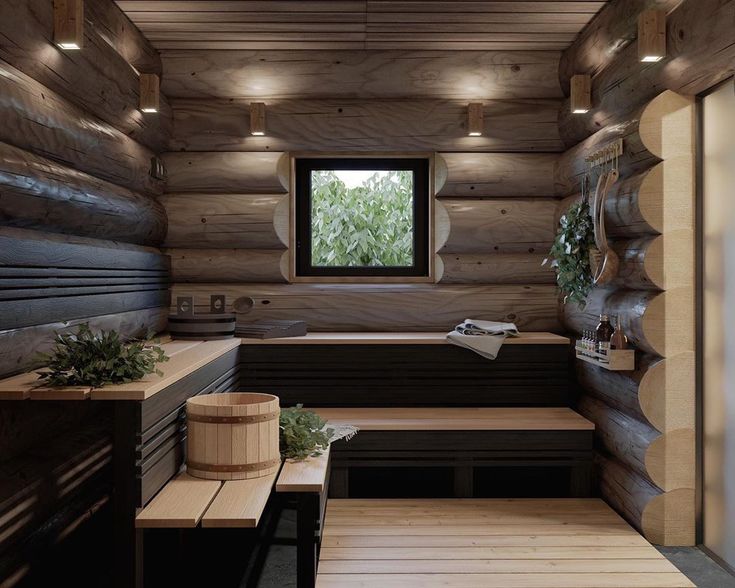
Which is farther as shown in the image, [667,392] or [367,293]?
[367,293]

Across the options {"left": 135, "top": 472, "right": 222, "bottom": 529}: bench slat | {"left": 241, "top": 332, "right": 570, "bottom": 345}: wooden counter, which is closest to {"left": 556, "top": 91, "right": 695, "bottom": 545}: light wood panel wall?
{"left": 241, "top": 332, "right": 570, "bottom": 345}: wooden counter

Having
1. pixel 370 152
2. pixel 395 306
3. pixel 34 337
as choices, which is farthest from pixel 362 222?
pixel 34 337

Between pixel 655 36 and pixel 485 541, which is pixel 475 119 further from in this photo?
pixel 485 541

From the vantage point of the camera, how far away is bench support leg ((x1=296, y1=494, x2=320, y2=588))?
2.82m

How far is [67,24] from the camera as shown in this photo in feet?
10.5

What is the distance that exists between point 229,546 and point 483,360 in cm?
204

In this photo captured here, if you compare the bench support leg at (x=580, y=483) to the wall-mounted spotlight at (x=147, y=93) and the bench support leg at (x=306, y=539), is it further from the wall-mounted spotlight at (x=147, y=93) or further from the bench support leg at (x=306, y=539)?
the wall-mounted spotlight at (x=147, y=93)

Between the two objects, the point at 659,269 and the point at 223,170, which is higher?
the point at 223,170

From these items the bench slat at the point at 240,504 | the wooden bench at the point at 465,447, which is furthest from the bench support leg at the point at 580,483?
the bench slat at the point at 240,504

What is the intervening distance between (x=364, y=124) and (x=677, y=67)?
234 centimetres

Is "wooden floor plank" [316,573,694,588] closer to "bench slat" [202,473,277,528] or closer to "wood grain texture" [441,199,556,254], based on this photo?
"bench slat" [202,473,277,528]

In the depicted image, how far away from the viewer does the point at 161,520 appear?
8.51 ft

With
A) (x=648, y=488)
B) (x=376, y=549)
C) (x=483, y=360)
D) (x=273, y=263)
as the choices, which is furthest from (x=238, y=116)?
(x=648, y=488)

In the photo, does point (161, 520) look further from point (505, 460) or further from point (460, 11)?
point (460, 11)
